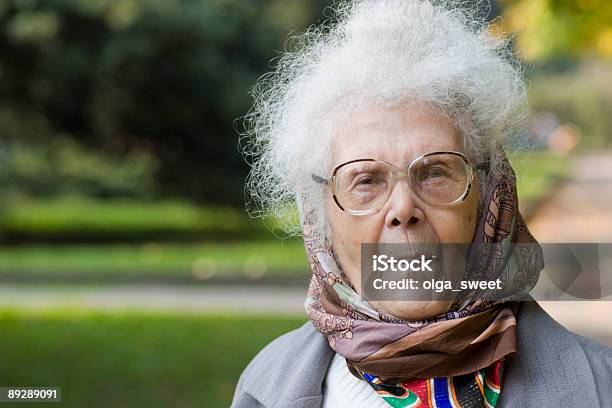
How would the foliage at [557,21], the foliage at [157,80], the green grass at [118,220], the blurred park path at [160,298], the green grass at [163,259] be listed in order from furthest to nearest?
the green grass at [118,220], the foliage at [157,80], the green grass at [163,259], the blurred park path at [160,298], the foliage at [557,21]

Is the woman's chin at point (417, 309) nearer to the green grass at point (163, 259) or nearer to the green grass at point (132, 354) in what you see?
the green grass at point (132, 354)

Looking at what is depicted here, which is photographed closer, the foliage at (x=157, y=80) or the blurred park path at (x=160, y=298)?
the blurred park path at (x=160, y=298)

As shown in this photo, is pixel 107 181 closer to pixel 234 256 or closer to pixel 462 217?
pixel 234 256

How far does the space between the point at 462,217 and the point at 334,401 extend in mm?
477

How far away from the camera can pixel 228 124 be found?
14.0 m

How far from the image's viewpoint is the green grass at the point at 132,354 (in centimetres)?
599

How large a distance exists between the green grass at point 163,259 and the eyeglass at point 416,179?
843cm

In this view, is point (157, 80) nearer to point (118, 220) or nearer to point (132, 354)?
point (118, 220)

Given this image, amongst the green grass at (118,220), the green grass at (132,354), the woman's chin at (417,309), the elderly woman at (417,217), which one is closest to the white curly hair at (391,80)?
the elderly woman at (417,217)

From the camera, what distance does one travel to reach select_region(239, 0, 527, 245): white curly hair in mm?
1746

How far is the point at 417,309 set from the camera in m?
1.68

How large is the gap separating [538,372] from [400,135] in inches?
21.0

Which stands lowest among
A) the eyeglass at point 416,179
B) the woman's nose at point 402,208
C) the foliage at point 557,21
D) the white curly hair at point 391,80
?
the woman's nose at point 402,208

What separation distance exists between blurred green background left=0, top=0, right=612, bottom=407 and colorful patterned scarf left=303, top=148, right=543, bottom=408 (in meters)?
3.55
